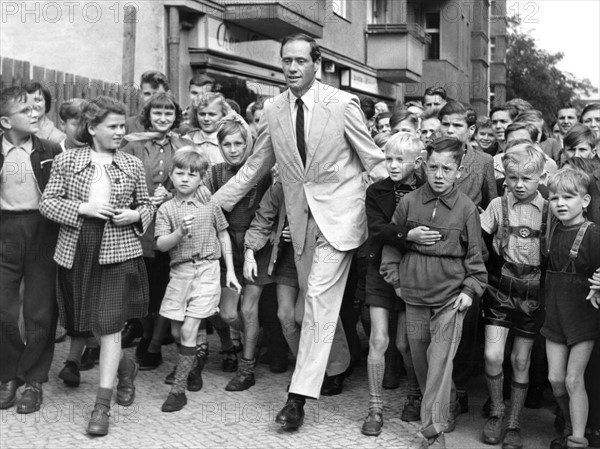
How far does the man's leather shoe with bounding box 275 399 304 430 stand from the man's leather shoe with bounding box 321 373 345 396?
0.86 meters

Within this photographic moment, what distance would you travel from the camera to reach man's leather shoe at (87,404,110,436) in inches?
213

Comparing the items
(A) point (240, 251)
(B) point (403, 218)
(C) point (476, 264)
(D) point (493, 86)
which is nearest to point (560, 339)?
(C) point (476, 264)

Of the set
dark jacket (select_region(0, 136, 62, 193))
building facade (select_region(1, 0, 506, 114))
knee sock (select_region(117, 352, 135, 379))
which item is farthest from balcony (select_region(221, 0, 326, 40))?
knee sock (select_region(117, 352, 135, 379))

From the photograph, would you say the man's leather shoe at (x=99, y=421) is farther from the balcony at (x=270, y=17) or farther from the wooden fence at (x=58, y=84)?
the balcony at (x=270, y=17)

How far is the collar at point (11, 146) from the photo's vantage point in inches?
234

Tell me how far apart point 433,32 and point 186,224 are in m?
32.4

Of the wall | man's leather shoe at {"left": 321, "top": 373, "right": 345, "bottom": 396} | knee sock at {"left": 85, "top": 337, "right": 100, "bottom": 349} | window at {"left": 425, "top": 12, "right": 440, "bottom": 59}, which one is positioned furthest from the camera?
window at {"left": 425, "top": 12, "right": 440, "bottom": 59}

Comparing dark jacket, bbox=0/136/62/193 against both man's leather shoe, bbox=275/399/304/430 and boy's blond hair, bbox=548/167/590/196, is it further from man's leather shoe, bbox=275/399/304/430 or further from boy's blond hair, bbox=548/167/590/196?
boy's blond hair, bbox=548/167/590/196

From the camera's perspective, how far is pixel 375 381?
5719 mm

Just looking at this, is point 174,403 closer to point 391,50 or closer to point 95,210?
point 95,210

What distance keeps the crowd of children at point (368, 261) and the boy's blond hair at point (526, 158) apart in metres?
0.01

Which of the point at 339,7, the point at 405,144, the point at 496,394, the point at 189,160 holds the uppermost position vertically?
the point at 339,7

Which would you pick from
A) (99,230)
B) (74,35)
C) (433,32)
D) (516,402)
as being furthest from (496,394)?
(433,32)

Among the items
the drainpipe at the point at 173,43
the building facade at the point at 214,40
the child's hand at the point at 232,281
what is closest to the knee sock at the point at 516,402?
the child's hand at the point at 232,281
